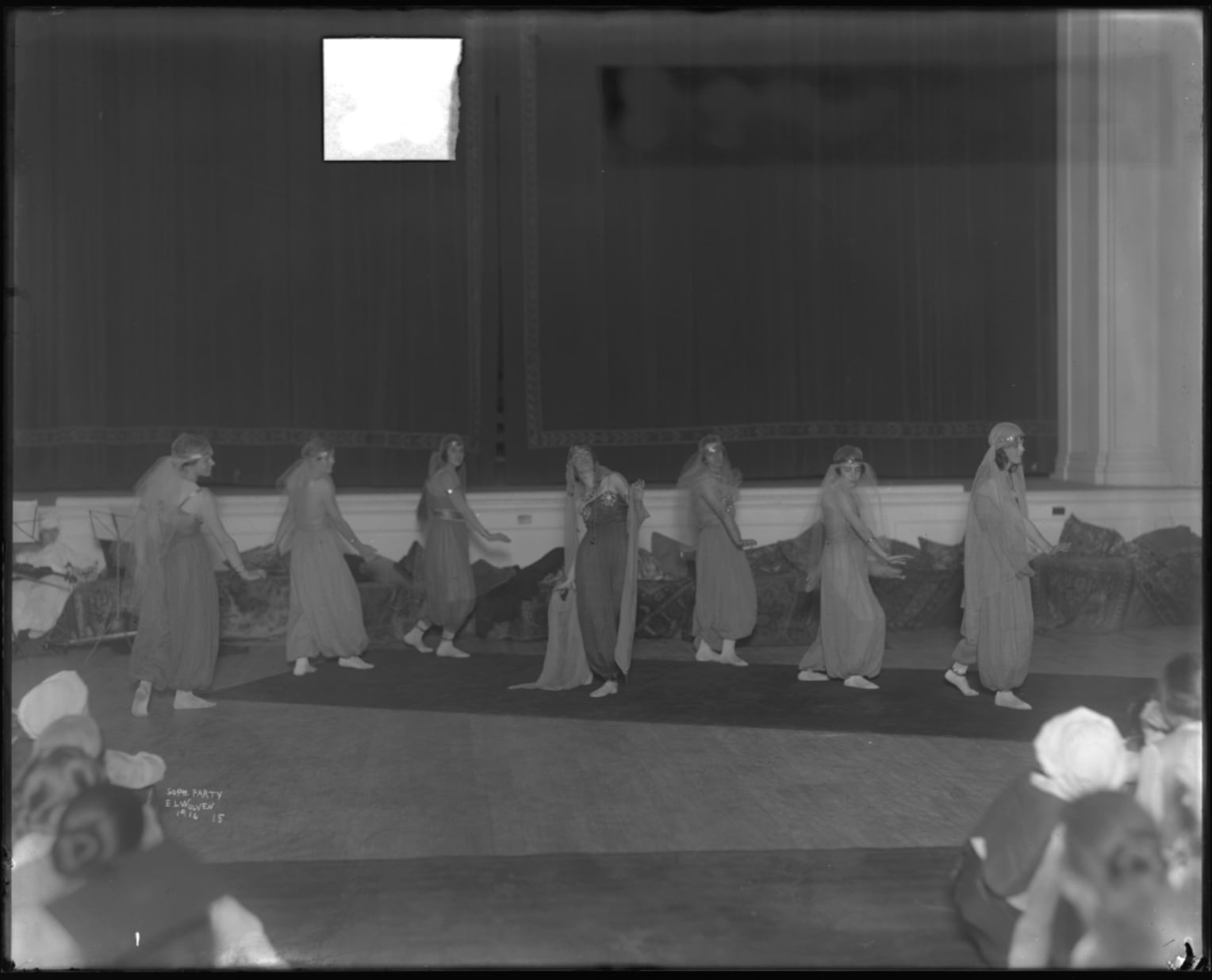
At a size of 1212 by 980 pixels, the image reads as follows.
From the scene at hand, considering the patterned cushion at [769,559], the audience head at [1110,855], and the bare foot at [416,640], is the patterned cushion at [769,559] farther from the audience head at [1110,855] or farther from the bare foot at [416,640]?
the audience head at [1110,855]

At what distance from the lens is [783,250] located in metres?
11.3

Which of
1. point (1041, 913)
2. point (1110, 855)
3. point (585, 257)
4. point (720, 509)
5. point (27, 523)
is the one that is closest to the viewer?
point (1110, 855)

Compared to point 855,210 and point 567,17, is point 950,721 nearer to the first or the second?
point 855,210

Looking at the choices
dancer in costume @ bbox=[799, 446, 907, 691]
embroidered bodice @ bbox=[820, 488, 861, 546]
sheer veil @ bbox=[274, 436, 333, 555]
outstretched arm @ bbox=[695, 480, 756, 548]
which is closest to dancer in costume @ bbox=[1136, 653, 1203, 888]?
dancer in costume @ bbox=[799, 446, 907, 691]

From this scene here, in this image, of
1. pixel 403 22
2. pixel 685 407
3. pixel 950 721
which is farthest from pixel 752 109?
pixel 950 721

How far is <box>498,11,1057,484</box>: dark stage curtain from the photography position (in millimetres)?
11102

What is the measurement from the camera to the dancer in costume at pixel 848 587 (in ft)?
26.9

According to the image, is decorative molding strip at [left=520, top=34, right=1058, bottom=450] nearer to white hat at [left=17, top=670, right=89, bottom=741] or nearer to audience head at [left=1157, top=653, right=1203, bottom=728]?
audience head at [left=1157, top=653, right=1203, bottom=728]

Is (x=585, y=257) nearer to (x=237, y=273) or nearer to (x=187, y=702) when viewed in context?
(x=237, y=273)

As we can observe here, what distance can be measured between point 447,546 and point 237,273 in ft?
9.97

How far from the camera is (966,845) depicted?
3.95 metres

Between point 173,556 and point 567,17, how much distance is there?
558cm

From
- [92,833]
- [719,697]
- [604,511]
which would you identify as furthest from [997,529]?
[92,833]

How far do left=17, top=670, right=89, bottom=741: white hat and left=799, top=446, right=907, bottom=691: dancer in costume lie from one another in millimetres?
5255
